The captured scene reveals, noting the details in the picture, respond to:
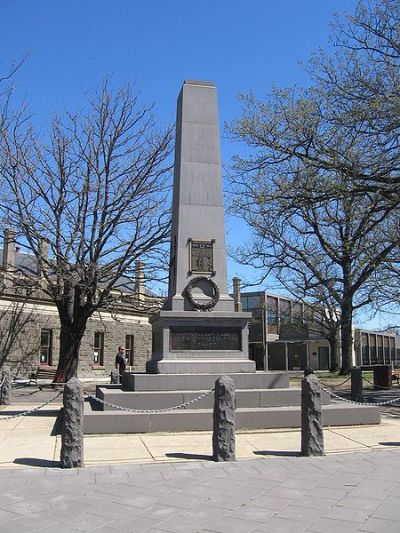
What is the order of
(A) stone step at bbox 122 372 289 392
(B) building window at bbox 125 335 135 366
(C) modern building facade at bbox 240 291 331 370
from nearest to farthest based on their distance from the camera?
(A) stone step at bbox 122 372 289 392 → (B) building window at bbox 125 335 135 366 → (C) modern building facade at bbox 240 291 331 370

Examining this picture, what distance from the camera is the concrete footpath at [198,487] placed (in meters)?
5.05

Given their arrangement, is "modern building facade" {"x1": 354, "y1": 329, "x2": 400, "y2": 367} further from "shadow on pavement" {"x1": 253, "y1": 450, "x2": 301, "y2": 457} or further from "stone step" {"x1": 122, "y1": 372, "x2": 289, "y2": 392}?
"shadow on pavement" {"x1": 253, "y1": 450, "x2": 301, "y2": 457}

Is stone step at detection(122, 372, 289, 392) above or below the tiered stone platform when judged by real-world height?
above

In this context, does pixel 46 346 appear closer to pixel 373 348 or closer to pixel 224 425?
pixel 224 425

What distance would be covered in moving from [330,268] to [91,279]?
1697 cm

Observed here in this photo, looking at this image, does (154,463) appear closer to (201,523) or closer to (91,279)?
(201,523)

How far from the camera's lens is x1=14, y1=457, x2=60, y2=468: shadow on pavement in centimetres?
752

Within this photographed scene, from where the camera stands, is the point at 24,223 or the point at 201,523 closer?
the point at 201,523

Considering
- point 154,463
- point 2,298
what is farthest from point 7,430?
point 2,298

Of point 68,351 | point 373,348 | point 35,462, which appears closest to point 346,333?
point 68,351

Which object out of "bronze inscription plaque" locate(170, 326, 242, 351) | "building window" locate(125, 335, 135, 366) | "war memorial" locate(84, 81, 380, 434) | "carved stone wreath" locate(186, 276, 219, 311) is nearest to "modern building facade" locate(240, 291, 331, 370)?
"building window" locate(125, 335, 135, 366)

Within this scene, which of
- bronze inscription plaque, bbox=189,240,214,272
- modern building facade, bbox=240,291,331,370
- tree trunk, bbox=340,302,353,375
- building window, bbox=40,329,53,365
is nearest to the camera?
bronze inscription plaque, bbox=189,240,214,272

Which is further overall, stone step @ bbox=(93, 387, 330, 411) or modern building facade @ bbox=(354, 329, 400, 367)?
modern building facade @ bbox=(354, 329, 400, 367)

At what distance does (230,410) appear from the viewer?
788cm
